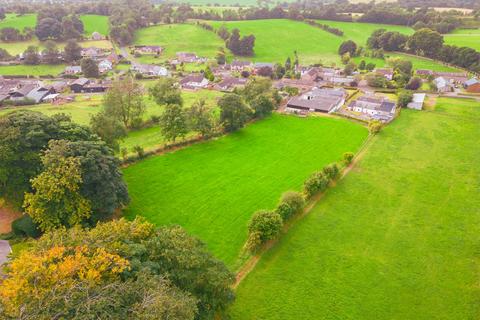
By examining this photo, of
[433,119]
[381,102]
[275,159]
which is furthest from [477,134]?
[275,159]

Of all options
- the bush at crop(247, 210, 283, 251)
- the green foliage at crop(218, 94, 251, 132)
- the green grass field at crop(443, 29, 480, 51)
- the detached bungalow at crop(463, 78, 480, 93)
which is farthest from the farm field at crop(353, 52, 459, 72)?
the bush at crop(247, 210, 283, 251)

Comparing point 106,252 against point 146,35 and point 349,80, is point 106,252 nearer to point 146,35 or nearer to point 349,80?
point 349,80

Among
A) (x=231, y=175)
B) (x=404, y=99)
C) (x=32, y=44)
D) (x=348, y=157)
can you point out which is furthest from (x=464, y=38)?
(x=32, y=44)

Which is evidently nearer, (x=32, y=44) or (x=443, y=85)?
(x=443, y=85)

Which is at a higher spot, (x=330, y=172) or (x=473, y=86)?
(x=330, y=172)

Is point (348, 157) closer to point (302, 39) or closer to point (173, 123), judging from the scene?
point (173, 123)

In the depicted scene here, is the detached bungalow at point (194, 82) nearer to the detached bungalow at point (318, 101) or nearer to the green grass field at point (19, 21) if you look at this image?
the detached bungalow at point (318, 101)

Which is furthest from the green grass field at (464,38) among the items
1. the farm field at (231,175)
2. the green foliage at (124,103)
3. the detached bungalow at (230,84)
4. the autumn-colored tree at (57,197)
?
the autumn-colored tree at (57,197)
